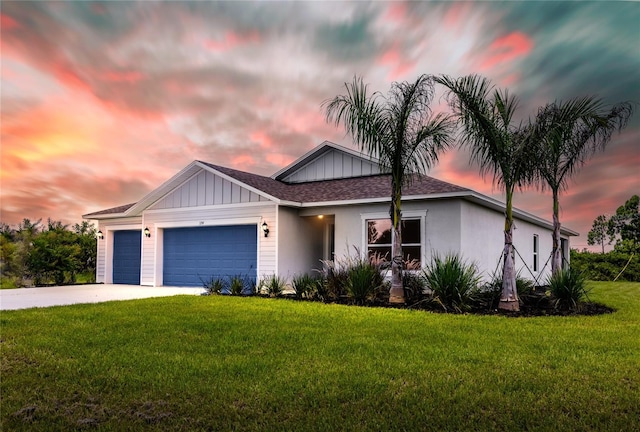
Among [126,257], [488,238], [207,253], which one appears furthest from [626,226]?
[126,257]

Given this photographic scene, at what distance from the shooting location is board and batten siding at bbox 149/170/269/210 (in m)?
14.8

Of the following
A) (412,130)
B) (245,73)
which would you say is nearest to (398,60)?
(412,130)

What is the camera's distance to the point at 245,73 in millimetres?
10469

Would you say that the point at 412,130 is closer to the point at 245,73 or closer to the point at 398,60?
the point at 398,60

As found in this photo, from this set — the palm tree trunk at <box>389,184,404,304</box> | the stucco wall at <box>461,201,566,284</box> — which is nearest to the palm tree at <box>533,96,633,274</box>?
the stucco wall at <box>461,201,566,284</box>

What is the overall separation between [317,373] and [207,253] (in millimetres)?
11530

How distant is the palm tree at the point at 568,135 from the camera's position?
10680mm

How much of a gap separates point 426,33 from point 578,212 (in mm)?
11662

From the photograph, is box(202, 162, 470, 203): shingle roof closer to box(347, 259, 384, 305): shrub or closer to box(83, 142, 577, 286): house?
box(83, 142, 577, 286): house

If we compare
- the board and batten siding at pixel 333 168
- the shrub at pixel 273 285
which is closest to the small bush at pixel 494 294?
the shrub at pixel 273 285

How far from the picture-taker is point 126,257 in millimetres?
18266

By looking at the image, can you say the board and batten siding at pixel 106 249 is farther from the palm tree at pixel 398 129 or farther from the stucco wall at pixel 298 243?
the palm tree at pixel 398 129

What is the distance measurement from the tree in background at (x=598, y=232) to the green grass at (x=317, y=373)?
20.8m

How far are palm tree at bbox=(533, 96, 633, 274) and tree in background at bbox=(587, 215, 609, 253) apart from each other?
16265 mm
